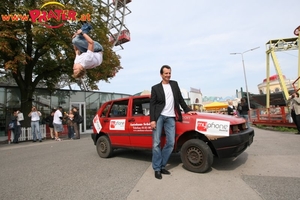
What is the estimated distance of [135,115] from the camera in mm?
5094

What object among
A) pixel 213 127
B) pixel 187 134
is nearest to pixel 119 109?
pixel 187 134

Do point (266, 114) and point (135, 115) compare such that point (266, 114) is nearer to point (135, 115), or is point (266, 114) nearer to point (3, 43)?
point (135, 115)

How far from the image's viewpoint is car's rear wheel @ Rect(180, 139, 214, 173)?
12.5 ft

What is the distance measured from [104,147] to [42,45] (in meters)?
9.20

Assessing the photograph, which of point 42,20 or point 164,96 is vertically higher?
point 42,20

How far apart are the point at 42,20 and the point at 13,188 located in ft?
31.9

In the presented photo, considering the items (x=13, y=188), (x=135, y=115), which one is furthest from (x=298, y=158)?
(x=13, y=188)

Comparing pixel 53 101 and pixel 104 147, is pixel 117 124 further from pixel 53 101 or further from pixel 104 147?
pixel 53 101

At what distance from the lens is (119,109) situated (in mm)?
5621

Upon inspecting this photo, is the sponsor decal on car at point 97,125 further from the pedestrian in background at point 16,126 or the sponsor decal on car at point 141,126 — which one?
the pedestrian in background at point 16,126

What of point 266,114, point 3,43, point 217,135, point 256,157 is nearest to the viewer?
point 217,135

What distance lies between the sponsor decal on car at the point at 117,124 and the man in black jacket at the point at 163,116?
1.54 m

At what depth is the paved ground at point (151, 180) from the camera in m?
2.97

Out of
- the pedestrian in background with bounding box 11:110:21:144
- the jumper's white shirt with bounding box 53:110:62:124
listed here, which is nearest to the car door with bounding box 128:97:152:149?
the jumper's white shirt with bounding box 53:110:62:124
